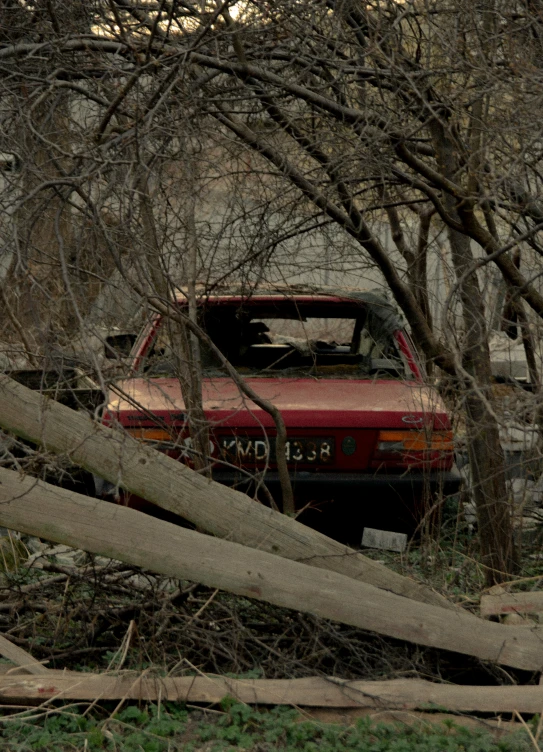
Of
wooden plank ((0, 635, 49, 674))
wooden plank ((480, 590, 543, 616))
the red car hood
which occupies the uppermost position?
the red car hood

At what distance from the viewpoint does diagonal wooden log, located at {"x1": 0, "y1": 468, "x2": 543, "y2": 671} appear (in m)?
3.42

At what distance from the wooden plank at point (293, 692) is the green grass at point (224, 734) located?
0.06 m

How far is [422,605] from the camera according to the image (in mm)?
3529

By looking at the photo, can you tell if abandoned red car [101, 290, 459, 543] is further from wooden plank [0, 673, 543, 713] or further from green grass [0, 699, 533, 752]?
green grass [0, 699, 533, 752]

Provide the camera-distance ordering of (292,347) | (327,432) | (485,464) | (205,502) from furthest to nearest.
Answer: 1. (292,347)
2. (327,432)
3. (485,464)
4. (205,502)

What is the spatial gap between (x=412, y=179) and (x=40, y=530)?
2.48 meters

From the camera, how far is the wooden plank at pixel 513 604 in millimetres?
3906

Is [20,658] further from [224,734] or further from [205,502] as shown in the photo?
[205,502]

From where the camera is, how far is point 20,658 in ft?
10.9

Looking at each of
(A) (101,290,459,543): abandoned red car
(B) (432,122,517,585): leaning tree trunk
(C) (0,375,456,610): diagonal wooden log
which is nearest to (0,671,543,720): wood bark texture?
(C) (0,375,456,610): diagonal wooden log

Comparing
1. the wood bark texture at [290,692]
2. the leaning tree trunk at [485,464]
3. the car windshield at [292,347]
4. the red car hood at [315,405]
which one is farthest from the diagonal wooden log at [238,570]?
the car windshield at [292,347]

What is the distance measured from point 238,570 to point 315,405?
2032mm

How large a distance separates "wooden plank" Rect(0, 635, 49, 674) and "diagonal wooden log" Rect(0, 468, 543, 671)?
40cm

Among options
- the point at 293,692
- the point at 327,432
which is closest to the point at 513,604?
the point at 293,692
